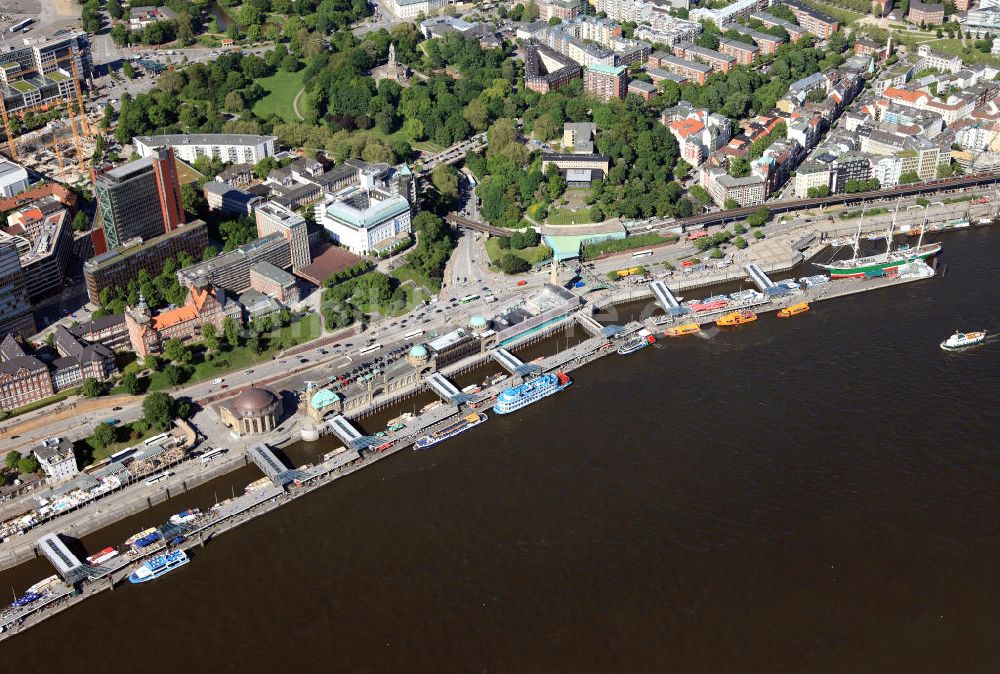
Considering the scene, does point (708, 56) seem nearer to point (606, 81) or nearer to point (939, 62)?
point (606, 81)

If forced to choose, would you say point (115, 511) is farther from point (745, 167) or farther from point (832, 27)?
point (832, 27)

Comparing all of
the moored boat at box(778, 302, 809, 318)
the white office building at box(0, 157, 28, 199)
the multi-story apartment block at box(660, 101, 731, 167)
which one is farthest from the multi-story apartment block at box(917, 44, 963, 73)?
the white office building at box(0, 157, 28, 199)

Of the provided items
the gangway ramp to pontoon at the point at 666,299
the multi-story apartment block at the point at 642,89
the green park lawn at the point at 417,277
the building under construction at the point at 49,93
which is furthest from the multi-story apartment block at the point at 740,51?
the building under construction at the point at 49,93

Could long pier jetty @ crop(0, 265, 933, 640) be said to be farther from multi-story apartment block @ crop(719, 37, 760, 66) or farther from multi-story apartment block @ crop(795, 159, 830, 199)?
multi-story apartment block @ crop(719, 37, 760, 66)

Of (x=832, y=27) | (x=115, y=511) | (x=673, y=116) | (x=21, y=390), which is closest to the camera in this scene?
(x=115, y=511)

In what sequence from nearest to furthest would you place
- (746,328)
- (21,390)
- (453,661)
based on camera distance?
(453,661) → (21,390) → (746,328)

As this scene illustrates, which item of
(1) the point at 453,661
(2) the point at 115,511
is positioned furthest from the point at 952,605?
(2) the point at 115,511

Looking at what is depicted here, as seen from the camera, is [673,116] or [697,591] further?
[673,116]
